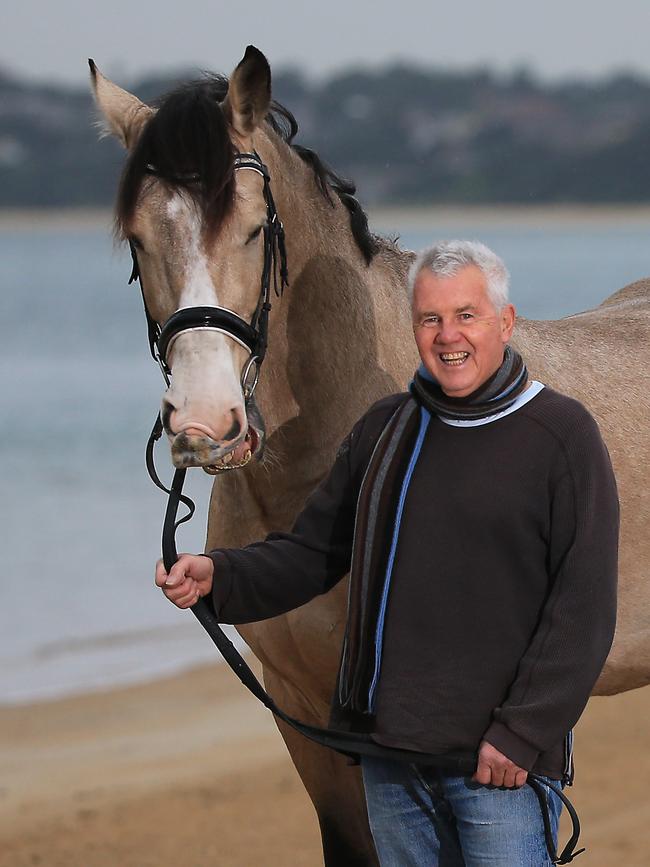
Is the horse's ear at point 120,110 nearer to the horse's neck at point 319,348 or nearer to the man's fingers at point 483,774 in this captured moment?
the horse's neck at point 319,348

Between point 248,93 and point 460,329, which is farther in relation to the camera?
point 248,93

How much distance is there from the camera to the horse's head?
2600mm

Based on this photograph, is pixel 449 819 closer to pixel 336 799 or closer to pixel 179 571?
pixel 179 571

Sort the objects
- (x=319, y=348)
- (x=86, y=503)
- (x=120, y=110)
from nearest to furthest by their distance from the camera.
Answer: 1. (x=120, y=110)
2. (x=319, y=348)
3. (x=86, y=503)

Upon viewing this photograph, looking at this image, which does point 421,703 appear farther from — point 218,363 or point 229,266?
A: point 229,266

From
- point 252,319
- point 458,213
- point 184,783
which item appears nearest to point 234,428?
point 252,319

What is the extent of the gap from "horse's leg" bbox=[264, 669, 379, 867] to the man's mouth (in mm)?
1415

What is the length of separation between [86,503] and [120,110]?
953 centimetres

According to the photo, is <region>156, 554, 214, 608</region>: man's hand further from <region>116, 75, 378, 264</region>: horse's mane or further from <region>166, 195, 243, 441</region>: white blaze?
<region>116, 75, 378, 264</region>: horse's mane

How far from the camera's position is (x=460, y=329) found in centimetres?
236

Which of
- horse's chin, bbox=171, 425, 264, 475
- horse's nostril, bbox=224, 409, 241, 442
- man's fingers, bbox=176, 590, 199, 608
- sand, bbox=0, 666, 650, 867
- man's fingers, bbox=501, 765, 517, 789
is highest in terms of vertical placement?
horse's nostril, bbox=224, 409, 241, 442

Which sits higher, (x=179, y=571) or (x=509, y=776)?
(x=179, y=571)

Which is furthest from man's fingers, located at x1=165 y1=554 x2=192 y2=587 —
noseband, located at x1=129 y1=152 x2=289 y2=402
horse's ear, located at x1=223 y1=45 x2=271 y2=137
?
horse's ear, located at x1=223 y1=45 x2=271 y2=137

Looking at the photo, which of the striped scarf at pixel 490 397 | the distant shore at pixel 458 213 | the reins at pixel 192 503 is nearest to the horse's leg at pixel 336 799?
the reins at pixel 192 503
